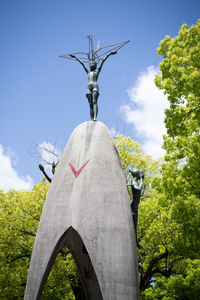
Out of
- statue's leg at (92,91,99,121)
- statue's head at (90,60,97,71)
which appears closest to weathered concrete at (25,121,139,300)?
statue's leg at (92,91,99,121)

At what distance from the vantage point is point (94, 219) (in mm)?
5395

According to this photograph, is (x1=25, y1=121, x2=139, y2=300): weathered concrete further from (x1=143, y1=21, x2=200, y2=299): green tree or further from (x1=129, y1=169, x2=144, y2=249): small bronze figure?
(x1=143, y1=21, x2=200, y2=299): green tree

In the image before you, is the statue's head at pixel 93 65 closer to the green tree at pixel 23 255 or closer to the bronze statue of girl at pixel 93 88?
the bronze statue of girl at pixel 93 88

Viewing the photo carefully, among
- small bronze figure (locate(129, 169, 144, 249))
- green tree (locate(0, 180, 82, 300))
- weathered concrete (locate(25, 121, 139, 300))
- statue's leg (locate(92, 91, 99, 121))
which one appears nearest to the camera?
weathered concrete (locate(25, 121, 139, 300))

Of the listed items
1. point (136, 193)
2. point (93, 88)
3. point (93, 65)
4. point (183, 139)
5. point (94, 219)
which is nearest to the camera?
point (94, 219)

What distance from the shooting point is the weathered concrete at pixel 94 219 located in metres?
4.93

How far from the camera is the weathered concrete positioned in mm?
4930

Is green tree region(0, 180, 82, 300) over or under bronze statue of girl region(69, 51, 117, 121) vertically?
under

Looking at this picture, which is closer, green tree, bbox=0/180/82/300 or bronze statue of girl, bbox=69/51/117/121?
bronze statue of girl, bbox=69/51/117/121

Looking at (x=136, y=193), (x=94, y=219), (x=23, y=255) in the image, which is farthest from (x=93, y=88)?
(x=23, y=255)

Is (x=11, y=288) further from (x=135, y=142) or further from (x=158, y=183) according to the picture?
(x=135, y=142)

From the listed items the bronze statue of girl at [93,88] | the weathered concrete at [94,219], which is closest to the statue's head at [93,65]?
the bronze statue of girl at [93,88]

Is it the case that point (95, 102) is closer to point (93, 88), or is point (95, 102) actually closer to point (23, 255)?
point (93, 88)

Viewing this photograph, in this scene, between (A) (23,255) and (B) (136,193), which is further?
(A) (23,255)
